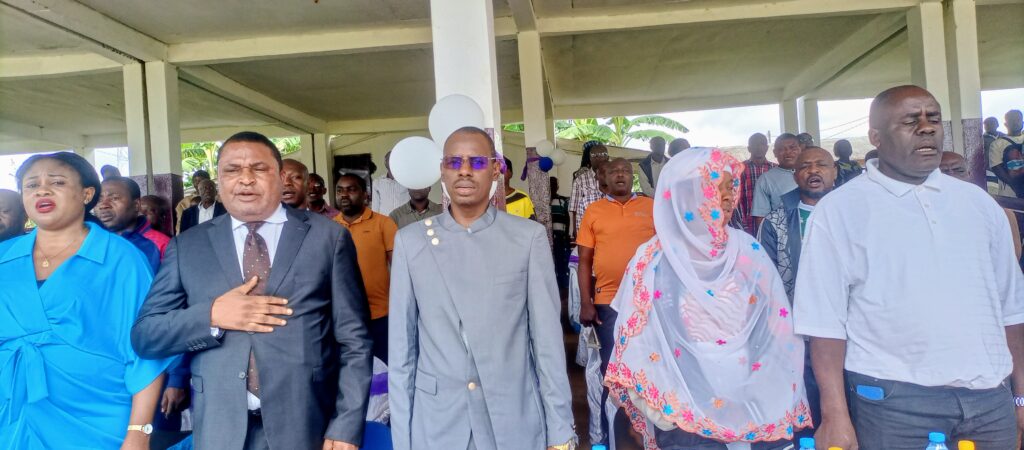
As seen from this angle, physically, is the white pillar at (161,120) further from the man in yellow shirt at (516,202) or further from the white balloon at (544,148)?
the man in yellow shirt at (516,202)

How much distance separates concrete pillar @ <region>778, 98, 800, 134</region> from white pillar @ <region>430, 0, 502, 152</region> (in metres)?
11.0

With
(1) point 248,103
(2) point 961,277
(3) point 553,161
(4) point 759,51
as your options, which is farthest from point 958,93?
(1) point 248,103

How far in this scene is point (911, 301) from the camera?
190 cm

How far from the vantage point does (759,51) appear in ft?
32.3

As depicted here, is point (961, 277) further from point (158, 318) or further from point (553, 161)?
point (553, 161)

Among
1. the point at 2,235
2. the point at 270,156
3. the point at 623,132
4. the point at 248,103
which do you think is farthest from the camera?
the point at 623,132

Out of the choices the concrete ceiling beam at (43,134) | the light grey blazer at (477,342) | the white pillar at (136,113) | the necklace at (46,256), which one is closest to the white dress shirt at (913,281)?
the light grey blazer at (477,342)

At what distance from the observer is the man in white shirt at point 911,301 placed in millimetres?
1883

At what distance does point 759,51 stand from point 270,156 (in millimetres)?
9496

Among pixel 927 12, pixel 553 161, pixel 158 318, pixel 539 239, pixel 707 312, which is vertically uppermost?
pixel 927 12

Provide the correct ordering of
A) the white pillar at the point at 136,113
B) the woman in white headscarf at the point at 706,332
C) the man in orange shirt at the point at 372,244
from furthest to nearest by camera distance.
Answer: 1. the white pillar at the point at 136,113
2. the man in orange shirt at the point at 372,244
3. the woman in white headscarf at the point at 706,332

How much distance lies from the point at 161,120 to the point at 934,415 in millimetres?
8351

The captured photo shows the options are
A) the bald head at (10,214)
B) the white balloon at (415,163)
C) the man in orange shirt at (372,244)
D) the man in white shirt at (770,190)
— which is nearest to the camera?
the white balloon at (415,163)

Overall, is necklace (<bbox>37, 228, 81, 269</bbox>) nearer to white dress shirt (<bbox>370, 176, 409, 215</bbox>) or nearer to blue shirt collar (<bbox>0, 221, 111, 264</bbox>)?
blue shirt collar (<bbox>0, 221, 111, 264</bbox>)
